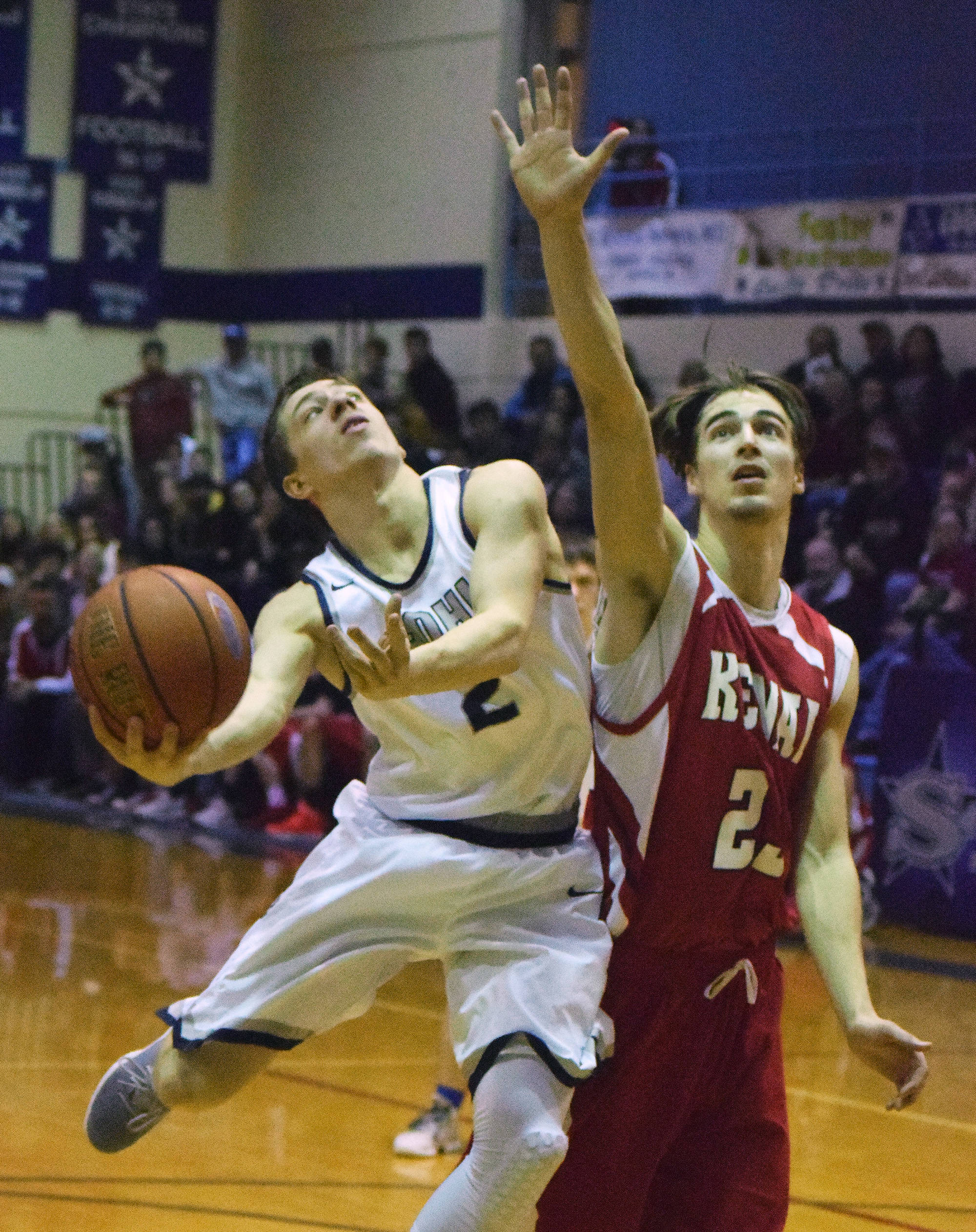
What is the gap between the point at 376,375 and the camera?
46.0 ft

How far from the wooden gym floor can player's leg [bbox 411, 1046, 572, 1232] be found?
1417 mm

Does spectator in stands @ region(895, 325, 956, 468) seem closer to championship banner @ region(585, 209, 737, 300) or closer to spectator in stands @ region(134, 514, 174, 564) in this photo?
championship banner @ region(585, 209, 737, 300)

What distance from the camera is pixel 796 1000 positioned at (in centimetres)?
719

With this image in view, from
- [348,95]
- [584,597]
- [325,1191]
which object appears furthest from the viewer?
[348,95]

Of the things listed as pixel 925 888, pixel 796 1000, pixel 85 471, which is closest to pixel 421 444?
pixel 85 471

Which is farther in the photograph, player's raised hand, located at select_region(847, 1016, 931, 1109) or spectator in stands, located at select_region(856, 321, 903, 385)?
spectator in stands, located at select_region(856, 321, 903, 385)

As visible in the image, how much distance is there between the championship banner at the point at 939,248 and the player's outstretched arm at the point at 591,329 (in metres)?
9.25

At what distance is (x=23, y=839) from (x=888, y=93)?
7.88 metres

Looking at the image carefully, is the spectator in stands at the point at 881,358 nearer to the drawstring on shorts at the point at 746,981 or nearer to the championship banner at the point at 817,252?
the championship banner at the point at 817,252

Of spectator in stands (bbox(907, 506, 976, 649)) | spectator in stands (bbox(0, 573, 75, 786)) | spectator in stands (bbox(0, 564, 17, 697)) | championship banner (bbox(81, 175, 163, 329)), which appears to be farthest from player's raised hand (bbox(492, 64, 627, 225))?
championship banner (bbox(81, 175, 163, 329))

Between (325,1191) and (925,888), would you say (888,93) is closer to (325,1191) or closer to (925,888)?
(925,888)

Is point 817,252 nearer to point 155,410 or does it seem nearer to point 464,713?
point 155,410

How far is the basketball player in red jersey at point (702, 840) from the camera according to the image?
2.96 m

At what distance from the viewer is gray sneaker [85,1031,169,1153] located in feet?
10.9
